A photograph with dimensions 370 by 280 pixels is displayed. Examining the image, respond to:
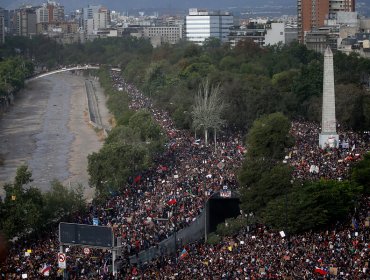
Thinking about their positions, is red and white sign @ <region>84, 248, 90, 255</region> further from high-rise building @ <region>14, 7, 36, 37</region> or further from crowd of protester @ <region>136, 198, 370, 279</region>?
high-rise building @ <region>14, 7, 36, 37</region>

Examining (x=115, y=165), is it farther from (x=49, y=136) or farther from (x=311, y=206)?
(x=49, y=136)

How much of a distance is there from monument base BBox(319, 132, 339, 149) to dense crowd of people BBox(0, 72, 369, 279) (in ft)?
0.85

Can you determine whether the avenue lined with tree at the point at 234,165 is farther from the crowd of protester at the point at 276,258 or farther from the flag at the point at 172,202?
the flag at the point at 172,202

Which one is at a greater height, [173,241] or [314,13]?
[314,13]

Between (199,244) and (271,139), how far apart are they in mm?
9592

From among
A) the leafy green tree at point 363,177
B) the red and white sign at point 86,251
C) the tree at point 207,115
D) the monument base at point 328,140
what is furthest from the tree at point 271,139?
the red and white sign at point 86,251

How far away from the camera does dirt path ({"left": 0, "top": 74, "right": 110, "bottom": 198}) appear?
37531 mm

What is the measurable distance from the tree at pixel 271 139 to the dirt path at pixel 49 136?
514 cm

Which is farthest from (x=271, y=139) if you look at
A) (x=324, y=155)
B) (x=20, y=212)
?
(x=20, y=212)

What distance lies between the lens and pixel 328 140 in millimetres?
30219

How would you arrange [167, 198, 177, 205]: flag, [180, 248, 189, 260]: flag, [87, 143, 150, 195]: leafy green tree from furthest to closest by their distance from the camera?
[87, 143, 150, 195]: leafy green tree, [167, 198, 177, 205]: flag, [180, 248, 189, 260]: flag

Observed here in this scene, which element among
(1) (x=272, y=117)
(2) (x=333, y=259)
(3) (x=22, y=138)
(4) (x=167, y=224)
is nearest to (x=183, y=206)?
(4) (x=167, y=224)

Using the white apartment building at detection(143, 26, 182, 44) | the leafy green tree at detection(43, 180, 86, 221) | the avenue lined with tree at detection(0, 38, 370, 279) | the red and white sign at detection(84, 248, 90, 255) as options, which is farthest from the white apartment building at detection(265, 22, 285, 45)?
the red and white sign at detection(84, 248, 90, 255)

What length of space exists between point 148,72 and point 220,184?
3806cm
